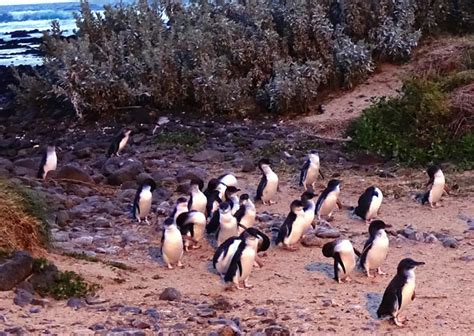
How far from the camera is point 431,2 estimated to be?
55.4 ft

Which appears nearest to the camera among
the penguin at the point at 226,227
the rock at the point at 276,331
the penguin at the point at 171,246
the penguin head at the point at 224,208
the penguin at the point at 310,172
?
the rock at the point at 276,331

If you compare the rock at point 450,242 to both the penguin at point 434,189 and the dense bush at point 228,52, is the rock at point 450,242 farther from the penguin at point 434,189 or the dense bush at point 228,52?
the dense bush at point 228,52

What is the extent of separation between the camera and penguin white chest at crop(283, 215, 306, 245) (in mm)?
7832

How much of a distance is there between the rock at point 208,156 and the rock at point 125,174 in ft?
3.92

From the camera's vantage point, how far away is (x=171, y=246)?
7371 millimetres

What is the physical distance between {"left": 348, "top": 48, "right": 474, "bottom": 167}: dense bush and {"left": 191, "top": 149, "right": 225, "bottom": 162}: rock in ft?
6.40

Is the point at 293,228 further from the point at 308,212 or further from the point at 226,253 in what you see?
the point at 226,253

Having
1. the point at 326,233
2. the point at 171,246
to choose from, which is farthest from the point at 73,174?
the point at 326,233

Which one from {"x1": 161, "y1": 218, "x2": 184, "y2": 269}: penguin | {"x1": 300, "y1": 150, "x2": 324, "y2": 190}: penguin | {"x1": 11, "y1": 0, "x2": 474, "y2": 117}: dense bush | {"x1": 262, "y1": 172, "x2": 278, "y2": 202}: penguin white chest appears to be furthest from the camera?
{"x1": 11, "y1": 0, "x2": 474, "y2": 117}: dense bush

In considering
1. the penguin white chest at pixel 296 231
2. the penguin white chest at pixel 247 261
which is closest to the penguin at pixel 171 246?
the penguin white chest at pixel 247 261

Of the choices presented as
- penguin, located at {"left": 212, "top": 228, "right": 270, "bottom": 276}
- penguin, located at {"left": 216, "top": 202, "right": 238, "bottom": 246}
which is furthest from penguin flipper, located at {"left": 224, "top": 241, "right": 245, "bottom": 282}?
penguin, located at {"left": 216, "top": 202, "right": 238, "bottom": 246}

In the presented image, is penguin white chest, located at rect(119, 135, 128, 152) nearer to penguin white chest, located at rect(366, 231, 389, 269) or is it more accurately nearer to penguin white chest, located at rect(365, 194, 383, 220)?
penguin white chest, located at rect(365, 194, 383, 220)

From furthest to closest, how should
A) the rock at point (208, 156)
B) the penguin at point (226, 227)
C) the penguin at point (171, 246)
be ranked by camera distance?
the rock at point (208, 156)
the penguin at point (226, 227)
the penguin at point (171, 246)

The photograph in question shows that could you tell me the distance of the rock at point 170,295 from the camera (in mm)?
6363
